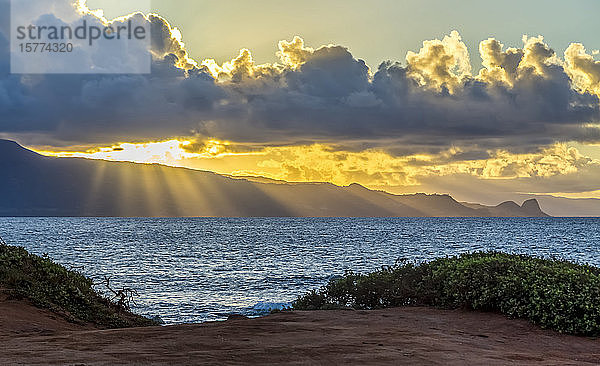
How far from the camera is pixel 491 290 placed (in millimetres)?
14438

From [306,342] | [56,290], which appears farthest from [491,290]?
[56,290]

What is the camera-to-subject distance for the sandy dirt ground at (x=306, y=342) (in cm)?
901

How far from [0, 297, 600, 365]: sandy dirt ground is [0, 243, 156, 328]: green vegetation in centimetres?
79

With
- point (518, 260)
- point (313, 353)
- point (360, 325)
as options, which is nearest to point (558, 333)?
point (518, 260)

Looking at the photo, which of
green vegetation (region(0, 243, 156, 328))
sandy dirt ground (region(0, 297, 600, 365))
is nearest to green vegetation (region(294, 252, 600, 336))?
sandy dirt ground (region(0, 297, 600, 365))

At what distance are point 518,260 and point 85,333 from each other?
10.9 metres

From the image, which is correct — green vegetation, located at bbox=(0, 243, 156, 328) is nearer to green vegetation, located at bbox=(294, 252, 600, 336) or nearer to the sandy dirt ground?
the sandy dirt ground

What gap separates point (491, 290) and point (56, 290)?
11235 mm

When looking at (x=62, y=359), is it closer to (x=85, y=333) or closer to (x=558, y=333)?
(x=85, y=333)

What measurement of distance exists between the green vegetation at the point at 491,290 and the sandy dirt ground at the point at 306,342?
1.35 feet

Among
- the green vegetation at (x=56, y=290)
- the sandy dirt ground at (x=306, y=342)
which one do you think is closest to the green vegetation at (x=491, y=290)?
the sandy dirt ground at (x=306, y=342)

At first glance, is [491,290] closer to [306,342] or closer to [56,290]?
[306,342]

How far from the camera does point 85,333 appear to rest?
11.3 metres

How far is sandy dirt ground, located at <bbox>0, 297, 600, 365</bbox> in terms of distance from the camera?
901 centimetres
